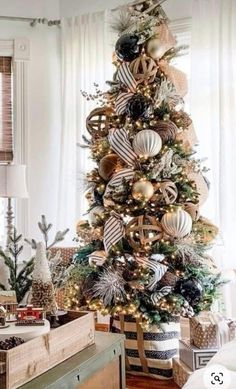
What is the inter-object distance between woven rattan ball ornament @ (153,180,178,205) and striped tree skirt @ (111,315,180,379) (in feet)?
2.50

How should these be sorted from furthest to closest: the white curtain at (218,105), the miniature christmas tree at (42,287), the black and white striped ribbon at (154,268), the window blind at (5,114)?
the window blind at (5,114), the white curtain at (218,105), the black and white striped ribbon at (154,268), the miniature christmas tree at (42,287)

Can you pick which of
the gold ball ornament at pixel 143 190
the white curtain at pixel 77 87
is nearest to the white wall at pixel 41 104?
the white curtain at pixel 77 87

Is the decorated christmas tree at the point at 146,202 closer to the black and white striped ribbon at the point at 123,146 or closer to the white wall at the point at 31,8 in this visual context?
the black and white striped ribbon at the point at 123,146

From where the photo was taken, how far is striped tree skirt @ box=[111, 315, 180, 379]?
320cm

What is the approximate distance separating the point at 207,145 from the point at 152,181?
99cm

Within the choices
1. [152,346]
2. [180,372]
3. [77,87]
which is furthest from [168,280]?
[77,87]

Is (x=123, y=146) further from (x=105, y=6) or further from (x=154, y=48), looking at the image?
(x=105, y=6)

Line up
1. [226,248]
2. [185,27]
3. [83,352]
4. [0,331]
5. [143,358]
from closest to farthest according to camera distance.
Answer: [0,331]
[83,352]
[143,358]
[226,248]
[185,27]

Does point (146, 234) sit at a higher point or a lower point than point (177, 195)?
lower

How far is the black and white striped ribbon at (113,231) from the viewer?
322 centimetres

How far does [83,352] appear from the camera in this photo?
2.07 metres

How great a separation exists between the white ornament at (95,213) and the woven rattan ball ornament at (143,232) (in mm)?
245

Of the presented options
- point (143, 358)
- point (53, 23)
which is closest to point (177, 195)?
point (143, 358)

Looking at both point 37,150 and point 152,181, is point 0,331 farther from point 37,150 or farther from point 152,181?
point 37,150
